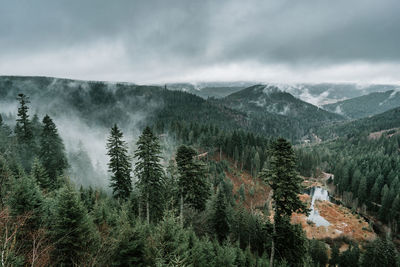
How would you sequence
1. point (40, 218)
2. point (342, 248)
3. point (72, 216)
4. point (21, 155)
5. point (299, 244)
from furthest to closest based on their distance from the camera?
point (342, 248) < point (21, 155) < point (299, 244) < point (40, 218) < point (72, 216)

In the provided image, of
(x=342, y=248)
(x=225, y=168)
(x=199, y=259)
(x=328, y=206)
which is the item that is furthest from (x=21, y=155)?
(x=328, y=206)

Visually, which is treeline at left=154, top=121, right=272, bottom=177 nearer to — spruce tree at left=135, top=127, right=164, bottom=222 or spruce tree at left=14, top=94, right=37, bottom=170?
spruce tree at left=14, top=94, right=37, bottom=170

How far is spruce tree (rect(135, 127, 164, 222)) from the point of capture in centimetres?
2530

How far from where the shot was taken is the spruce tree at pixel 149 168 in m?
25.3

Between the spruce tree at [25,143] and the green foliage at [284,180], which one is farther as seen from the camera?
the spruce tree at [25,143]

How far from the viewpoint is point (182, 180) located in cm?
2620

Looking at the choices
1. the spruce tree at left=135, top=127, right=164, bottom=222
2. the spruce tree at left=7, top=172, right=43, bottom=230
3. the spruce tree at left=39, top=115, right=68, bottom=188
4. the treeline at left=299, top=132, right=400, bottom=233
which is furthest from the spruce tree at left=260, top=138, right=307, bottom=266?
the treeline at left=299, top=132, right=400, bottom=233

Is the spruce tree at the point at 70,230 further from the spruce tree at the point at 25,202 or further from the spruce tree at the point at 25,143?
the spruce tree at the point at 25,143

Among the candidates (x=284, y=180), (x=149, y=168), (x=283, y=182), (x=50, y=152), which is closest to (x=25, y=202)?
(x=149, y=168)

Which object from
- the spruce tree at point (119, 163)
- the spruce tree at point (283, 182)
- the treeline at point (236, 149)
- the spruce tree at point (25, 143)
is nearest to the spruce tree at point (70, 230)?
the spruce tree at point (119, 163)

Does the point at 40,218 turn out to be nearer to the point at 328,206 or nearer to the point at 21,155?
the point at 21,155

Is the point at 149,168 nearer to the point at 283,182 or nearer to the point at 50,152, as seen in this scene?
the point at 283,182

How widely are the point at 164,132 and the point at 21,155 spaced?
89649mm

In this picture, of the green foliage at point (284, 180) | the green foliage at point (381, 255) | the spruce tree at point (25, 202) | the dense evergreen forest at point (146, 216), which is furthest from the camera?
the green foliage at point (381, 255)
